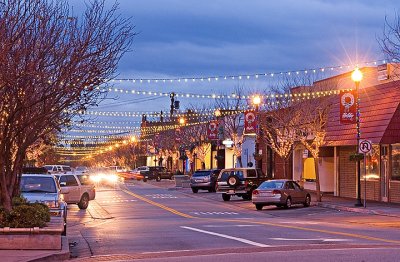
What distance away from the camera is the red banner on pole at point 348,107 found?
3516 centimetres

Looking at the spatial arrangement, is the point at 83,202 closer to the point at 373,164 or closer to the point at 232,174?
the point at 232,174

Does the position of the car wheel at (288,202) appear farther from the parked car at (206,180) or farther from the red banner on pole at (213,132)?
the red banner on pole at (213,132)

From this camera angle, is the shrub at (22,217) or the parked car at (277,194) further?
the parked car at (277,194)

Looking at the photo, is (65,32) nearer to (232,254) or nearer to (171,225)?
(232,254)

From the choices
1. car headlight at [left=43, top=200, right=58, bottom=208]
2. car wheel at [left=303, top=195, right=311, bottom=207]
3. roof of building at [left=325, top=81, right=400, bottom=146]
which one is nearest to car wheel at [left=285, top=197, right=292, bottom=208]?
car wheel at [left=303, top=195, right=311, bottom=207]

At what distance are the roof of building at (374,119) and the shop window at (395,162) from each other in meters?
0.62

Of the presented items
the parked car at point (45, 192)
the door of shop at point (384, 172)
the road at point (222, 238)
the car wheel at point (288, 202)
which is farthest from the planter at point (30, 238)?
the door of shop at point (384, 172)

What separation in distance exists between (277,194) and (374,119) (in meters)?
6.96

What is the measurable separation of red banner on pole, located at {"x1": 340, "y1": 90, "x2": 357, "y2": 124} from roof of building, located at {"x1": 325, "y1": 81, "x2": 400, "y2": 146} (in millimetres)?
1866

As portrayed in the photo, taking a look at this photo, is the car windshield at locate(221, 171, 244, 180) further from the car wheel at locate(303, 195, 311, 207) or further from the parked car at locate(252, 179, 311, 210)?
the parked car at locate(252, 179, 311, 210)

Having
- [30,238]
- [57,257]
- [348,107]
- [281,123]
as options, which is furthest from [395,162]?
[57,257]

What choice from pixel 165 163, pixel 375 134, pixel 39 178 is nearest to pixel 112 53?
pixel 39 178

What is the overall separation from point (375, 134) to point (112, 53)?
22.2 metres

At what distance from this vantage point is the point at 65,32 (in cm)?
1725
